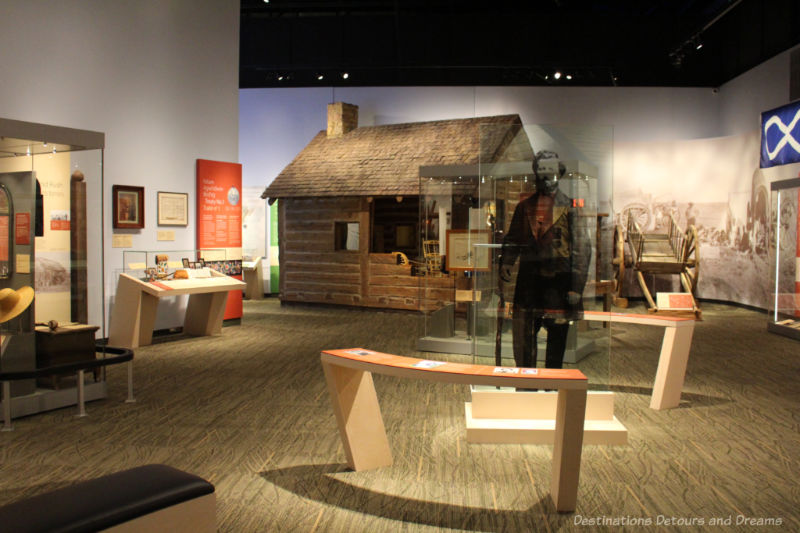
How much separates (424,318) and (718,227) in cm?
790

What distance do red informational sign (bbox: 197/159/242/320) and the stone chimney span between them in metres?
4.46

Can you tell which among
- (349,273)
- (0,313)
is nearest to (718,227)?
(349,273)

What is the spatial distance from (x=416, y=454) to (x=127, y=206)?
6.06m

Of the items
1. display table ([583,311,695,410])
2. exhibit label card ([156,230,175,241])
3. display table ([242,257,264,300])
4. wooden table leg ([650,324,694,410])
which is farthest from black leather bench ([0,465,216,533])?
display table ([242,257,264,300])

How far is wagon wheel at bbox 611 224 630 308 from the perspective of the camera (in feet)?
44.7

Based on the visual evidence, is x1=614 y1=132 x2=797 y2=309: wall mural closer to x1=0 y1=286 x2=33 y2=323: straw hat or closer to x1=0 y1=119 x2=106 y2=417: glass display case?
x1=0 y1=119 x2=106 y2=417: glass display case

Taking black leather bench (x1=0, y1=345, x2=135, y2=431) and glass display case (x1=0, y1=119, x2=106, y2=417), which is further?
glass display case (x1=0, y1=119, x2=106, y2=417)

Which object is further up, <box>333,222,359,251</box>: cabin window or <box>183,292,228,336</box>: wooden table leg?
<box>333,222,359,251</box>: cabin window

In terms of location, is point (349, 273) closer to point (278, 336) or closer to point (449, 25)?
point (278, 336)

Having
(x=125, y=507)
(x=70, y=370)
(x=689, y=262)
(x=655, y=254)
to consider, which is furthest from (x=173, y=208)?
(x=689, y=262)

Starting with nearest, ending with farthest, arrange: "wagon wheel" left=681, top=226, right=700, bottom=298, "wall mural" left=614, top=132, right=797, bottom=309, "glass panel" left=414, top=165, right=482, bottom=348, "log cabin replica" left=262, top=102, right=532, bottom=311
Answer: "glass panel" left=414, top=165, right=482, bottom=348 < "wall mural" left=614, top=132, right=797, bottom=309 < "wagon wheel" left=681, top=226, right=700, bottom=298 < "log cabin replica" left=262, top=102, right=532, bottom=311

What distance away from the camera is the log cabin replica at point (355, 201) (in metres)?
13.1

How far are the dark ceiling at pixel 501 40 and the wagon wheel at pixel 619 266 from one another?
3342mm

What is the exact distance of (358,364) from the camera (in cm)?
406
